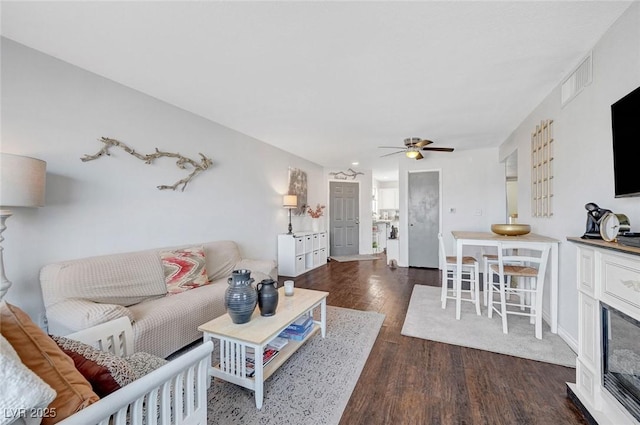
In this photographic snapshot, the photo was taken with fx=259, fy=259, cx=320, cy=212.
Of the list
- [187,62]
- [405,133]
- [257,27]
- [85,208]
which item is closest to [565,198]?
[405,133]

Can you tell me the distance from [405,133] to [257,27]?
9.00 ft

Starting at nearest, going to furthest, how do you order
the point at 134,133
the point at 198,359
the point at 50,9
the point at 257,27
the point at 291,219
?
the point at 198,359 → the point at 50,9 → the point at 257,27 → the point at 134,133 → the point at 291,219

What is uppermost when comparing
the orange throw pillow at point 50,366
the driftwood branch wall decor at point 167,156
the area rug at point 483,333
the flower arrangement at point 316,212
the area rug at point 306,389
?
the driftwood branch wall decor at point 167,156

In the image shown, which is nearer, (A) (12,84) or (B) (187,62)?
(A) (12,84)

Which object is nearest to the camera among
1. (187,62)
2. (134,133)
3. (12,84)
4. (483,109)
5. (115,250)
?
(12,84)

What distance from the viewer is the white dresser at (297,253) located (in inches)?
184

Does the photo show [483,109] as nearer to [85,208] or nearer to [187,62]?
[187,62]

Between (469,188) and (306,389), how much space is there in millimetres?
4788

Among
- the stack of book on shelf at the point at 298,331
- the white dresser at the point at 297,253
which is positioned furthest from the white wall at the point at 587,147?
the white dresser at the point at 297,253

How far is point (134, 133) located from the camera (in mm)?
2564

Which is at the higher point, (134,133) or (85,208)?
(134,133)

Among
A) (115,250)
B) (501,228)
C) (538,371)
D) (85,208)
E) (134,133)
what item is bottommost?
(538,371)

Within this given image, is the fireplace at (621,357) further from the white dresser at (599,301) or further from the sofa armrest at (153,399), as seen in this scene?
the sofa armrest at (153,399)

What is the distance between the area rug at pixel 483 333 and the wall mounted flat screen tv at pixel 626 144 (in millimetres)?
1362
